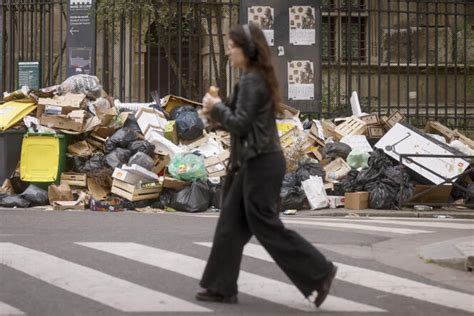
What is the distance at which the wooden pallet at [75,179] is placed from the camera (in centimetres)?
1377

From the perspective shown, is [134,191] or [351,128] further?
[351,128]

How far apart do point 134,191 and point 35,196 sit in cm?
163

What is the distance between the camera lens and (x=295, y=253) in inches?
216

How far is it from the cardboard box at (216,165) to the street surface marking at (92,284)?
6.12 meters

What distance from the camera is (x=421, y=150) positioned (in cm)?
1438

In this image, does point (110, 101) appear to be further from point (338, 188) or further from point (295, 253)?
point (295, 253)

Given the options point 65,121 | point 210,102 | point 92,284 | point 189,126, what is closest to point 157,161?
point 189,126

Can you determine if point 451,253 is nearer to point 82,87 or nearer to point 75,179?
point 75,179

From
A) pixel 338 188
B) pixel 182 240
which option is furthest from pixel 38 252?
pixel 338 188

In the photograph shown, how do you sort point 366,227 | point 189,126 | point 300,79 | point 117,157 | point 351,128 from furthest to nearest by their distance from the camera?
point 300,79, point 351,128, point 189,126, point 117,157, point 366,227

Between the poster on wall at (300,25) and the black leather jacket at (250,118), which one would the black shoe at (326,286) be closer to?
the black leather jacket at (250,118)

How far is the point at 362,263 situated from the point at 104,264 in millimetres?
2320

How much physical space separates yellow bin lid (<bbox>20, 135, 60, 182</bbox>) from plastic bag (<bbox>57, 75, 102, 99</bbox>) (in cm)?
168

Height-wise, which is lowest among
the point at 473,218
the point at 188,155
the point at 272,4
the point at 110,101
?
the point at 473,218
